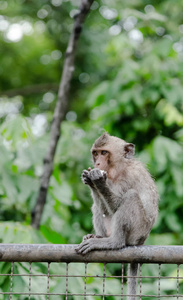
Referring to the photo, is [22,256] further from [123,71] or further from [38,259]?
[123,71]

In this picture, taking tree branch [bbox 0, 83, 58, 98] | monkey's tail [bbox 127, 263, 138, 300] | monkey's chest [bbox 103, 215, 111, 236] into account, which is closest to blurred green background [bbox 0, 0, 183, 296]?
tree branch [bbox 0, 83, 58, 98]

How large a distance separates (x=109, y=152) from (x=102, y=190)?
66cm

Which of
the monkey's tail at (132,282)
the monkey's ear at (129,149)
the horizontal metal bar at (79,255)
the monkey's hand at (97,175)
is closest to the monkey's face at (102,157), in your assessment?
the monkey's ear at (129,149)

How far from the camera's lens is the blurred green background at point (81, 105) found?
5102 mm

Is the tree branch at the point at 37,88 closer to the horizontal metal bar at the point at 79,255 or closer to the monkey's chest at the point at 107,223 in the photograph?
the monkey's chest at the point at 107,223

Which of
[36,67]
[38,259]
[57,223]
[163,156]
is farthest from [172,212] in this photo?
[36,67]

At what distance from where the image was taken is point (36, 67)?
48.7ft

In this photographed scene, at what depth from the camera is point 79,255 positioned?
8.77ft

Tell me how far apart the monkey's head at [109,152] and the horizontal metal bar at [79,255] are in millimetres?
1799

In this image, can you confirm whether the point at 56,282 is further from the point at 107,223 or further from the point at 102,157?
the point at 102,157

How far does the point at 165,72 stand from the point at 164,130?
3.62ft

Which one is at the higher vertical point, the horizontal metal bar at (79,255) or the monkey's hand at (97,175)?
the monkey's hand at (97,175)

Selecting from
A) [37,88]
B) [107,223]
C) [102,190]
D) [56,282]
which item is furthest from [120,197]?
[37,88]

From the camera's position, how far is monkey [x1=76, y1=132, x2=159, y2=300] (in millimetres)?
3701
